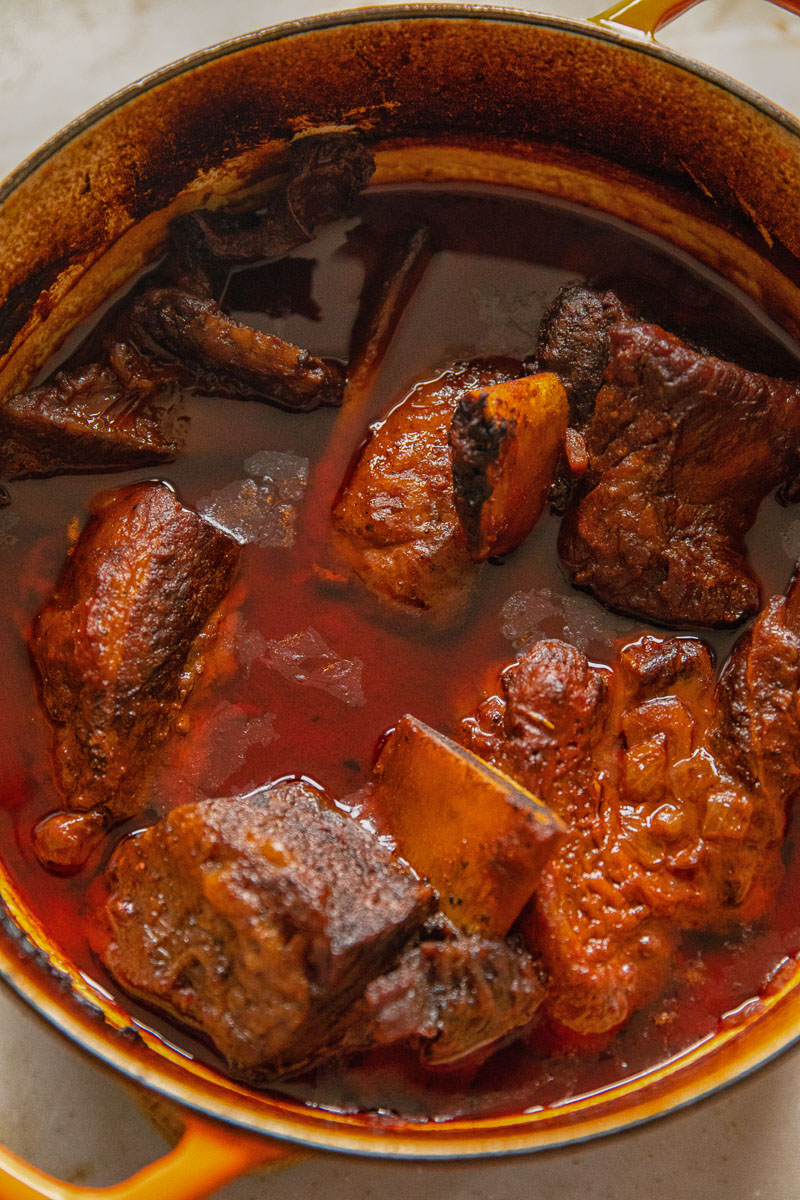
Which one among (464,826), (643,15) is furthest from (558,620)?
(643,15)

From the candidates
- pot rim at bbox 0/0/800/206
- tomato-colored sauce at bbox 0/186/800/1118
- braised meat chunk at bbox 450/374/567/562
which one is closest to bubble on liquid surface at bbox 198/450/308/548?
tomato-colored sauce at bbox 0/186/800/1118

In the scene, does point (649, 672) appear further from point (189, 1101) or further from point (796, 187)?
point (189, 1101)

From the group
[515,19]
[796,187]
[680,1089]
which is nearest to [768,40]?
[796,187]

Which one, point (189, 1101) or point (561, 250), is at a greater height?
point (561, 250)

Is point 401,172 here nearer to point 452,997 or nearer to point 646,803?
point 646,803

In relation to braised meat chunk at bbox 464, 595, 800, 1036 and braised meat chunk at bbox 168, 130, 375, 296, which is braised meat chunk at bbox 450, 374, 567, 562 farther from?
braised meat chunk at bbox 168, 130, 375, 296

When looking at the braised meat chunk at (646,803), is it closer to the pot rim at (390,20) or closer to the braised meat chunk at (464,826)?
the braised meat chunk at (464,826)

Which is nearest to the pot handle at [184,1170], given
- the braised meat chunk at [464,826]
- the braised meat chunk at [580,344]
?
the braised meat chunk at [464,826]
